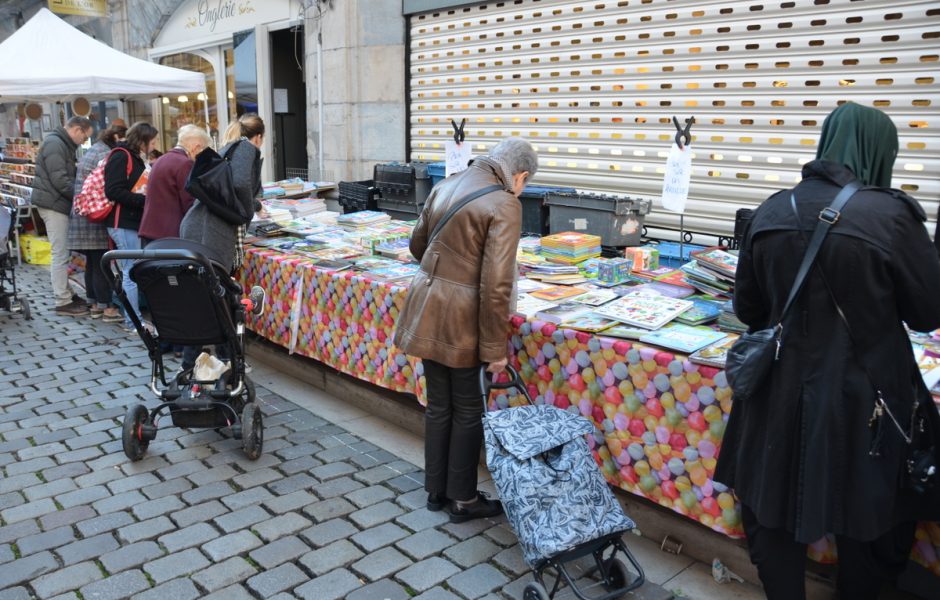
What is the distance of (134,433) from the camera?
14.2ft

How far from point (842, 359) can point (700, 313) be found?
1.39 metres

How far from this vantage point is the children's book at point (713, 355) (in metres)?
3.05

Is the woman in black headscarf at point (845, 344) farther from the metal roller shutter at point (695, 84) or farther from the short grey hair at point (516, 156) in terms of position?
the metal roller shutter at point (695, 84)

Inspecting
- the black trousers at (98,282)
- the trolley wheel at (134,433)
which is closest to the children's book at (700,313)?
the trolley wheel at (134,433)

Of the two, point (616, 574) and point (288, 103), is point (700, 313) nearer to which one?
point (616, 574)

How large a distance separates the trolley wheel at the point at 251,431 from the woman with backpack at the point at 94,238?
376cm

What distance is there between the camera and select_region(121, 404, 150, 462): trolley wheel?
169 inches

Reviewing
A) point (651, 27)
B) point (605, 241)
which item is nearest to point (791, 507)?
point (605, 241)

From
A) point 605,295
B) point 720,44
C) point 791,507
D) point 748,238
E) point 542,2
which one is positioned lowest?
point 791,507

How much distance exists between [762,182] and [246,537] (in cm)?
471

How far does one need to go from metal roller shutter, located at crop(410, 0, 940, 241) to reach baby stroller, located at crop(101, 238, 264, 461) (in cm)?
390

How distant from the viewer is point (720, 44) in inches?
235

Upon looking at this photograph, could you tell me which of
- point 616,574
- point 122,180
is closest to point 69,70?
point 122,180

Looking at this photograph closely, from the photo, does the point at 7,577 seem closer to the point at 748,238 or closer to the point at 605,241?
the point at 748,238
